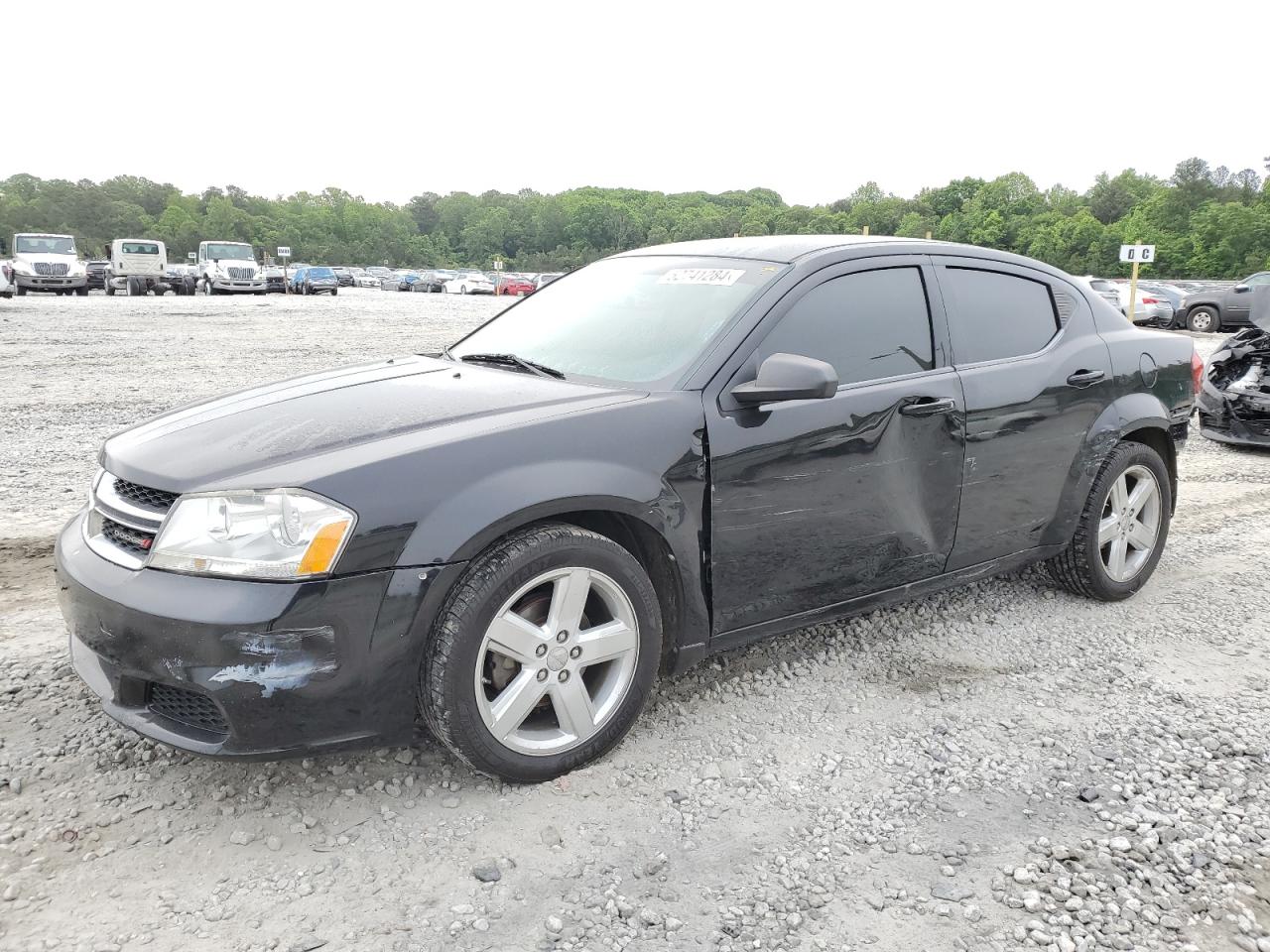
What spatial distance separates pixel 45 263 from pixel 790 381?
35.9m

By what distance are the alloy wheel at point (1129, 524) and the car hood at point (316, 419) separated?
2.56 m

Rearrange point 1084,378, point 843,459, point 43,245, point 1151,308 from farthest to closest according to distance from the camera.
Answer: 1. point 43,245
2. point 1151,308
3. point 1084,378
4. point 843,459

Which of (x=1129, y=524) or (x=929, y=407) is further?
(x=1129, y=524)

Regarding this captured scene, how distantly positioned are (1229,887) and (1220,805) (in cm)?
42

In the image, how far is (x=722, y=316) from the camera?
10.7 feet

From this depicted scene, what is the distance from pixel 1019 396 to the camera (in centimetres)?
383

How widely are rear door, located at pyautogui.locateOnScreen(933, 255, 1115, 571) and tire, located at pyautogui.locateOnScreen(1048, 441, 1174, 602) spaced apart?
0.45 ft

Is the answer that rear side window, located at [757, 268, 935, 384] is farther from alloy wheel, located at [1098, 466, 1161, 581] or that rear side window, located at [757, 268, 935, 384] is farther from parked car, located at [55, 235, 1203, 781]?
alloy wheel, located at [1098, 466, 1161, 581]

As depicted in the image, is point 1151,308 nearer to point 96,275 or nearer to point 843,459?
point 843,459

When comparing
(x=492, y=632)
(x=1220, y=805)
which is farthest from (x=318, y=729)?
(x=1220, y=805)

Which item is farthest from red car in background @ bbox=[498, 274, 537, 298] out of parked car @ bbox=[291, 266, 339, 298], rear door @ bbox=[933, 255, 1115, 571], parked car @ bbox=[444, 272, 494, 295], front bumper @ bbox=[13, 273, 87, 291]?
rear door @ bbox=[933, 255, 1115, 571]

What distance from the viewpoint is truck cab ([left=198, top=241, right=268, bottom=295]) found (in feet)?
122

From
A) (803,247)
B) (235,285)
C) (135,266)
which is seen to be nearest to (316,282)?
(235,285)

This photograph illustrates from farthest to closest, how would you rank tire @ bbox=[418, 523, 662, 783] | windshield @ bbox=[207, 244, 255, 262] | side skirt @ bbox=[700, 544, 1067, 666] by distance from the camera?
windshield @ bbox=[207, 244, 255, 262] → side skirt @ bbox=[700, 544, 1067, 666] → tire @ bbox=[418, 523, 662, 783]
